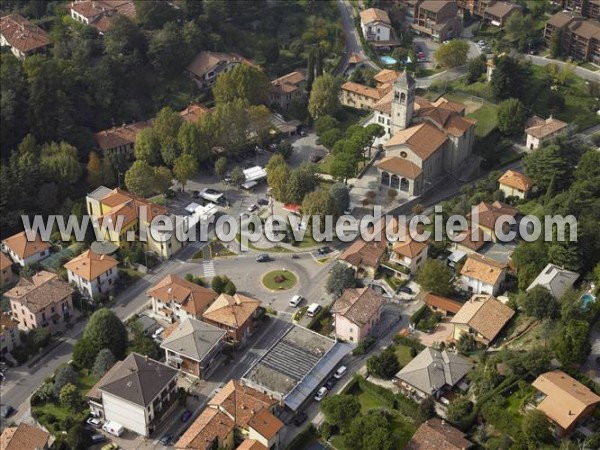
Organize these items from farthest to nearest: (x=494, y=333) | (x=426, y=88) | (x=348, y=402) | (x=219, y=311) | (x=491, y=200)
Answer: (x=426, y=88) < (x=491, y=200) < (x=219, y=311) < (x=494, y=333) < (x=348, y=402)

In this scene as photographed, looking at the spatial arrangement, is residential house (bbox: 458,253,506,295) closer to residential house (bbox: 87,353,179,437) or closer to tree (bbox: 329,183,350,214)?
tree (bbox: 329,183,350,214)

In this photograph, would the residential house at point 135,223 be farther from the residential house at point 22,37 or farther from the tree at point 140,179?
the residential house at point 22,37

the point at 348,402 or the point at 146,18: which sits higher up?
the point at 146,18

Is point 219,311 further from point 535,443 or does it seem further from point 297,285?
point 535,443

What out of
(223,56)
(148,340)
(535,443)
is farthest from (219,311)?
(223,56)

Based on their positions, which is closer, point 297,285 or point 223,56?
point 297,285

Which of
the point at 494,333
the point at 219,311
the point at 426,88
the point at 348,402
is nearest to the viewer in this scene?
the point at 348,402
